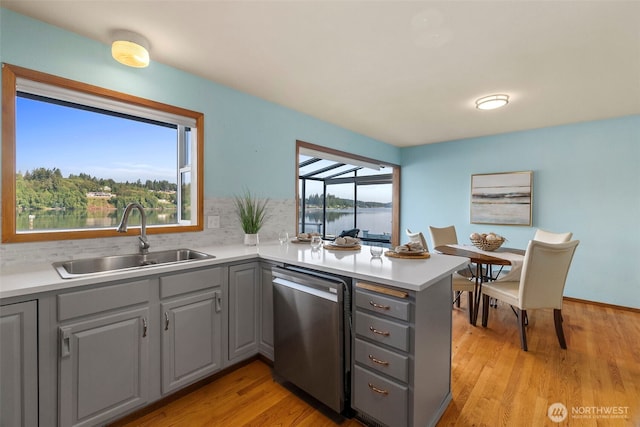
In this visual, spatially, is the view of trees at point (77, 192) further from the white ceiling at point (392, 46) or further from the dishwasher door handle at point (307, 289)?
the dishwasher door handle at point (307, 289)

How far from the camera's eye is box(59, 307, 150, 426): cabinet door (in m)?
1.33

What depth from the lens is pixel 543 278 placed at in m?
2.35

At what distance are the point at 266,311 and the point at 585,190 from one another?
4.21 m

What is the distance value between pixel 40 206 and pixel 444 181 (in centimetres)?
490

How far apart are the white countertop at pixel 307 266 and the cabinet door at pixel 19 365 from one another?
0.31ft

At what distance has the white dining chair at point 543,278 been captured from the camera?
2.28 metres

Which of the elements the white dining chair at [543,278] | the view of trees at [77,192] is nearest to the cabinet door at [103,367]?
the view of trees at [77,192]

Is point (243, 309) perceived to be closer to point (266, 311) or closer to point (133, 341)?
point (266, 311)

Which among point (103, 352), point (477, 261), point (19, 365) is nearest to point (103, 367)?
point (103, 352)

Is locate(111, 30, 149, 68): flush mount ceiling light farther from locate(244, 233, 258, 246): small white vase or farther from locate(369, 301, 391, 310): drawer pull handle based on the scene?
locate(369, 301, 391, 310): drawer pull handle

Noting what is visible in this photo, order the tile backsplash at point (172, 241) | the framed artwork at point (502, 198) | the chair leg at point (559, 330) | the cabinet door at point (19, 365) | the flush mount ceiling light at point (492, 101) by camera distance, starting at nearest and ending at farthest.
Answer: the cabinet door at point (19, 365) → the tile backsplash at point (172, 241) → the chair leg at point (559, 330) → the flush mount ceiling light at point (492, 101) → the framed artwork at point (502, 198)

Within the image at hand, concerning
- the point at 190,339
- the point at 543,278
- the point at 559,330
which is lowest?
the point at 559,330

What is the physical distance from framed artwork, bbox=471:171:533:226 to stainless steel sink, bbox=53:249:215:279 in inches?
159

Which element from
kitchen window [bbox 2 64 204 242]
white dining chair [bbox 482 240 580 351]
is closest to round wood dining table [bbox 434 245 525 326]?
white dining chair [bbox 482 240 580 351]
